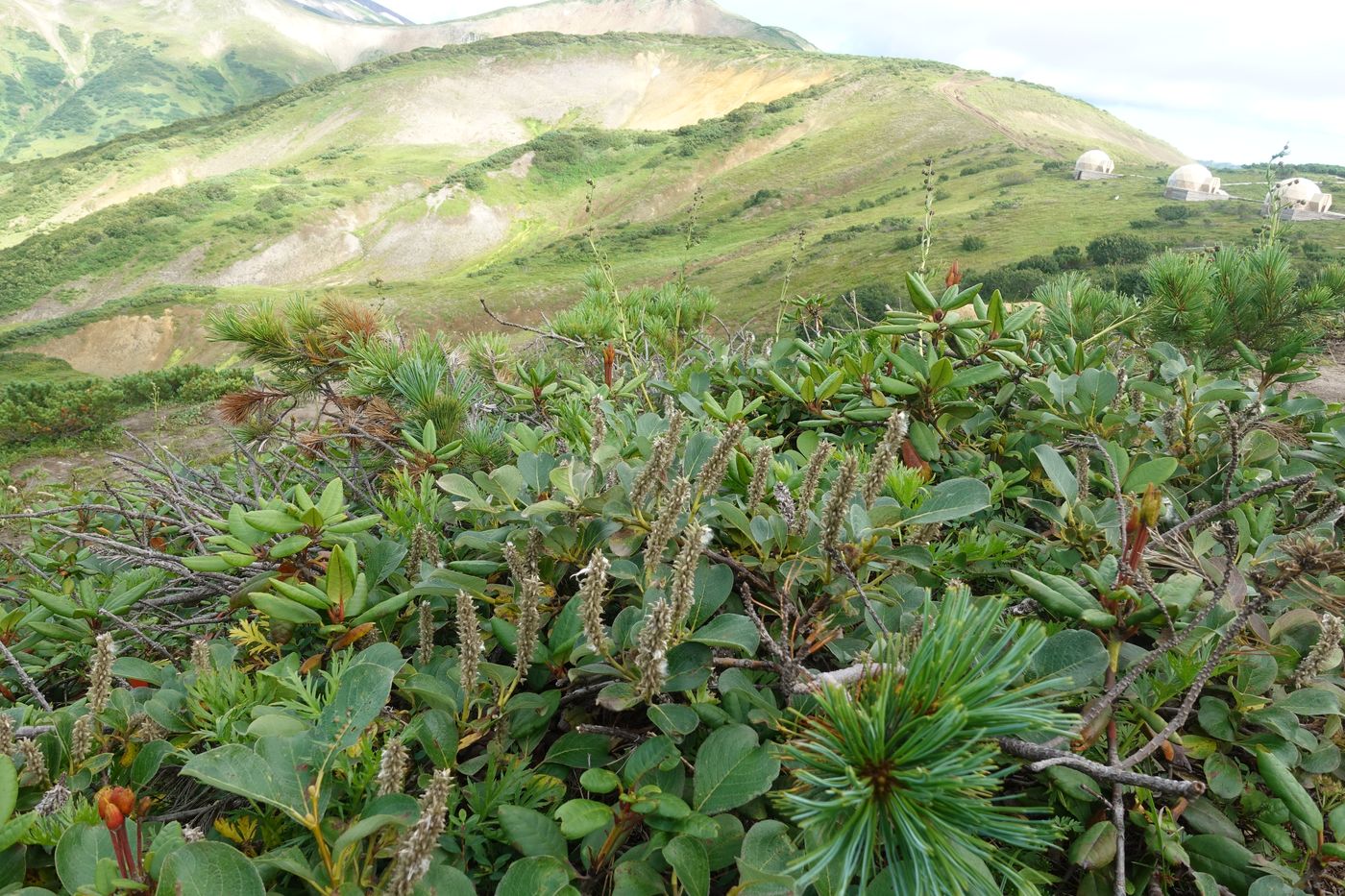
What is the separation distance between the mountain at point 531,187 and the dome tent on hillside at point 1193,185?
328 centimetres

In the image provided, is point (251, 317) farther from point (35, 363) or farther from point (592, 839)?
point (35, 363)

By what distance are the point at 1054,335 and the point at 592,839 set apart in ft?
8.84

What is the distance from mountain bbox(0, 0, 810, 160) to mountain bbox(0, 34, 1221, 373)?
191ft

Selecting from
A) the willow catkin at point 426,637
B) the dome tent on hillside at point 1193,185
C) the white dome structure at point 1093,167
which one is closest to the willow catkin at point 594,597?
the willow catkin at point 426,637

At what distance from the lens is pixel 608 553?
125 centimetres

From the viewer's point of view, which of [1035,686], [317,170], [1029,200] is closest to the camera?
[1035,686]

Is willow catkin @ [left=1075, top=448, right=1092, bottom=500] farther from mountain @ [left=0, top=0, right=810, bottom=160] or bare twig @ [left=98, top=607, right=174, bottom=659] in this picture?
mountain @ [left=0, top=0, right=810, bottom=160]

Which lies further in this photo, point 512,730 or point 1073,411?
point 1073,411

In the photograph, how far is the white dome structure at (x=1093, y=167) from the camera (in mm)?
53594

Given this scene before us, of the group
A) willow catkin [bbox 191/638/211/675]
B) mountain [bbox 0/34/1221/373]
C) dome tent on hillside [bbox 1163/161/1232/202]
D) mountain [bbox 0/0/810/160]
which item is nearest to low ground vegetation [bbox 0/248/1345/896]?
willow catkin [bbox 191/638/211/675]

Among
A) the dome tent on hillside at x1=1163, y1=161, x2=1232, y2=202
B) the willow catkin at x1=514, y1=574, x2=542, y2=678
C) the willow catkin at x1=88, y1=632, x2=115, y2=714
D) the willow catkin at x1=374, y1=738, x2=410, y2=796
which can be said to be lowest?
the willow catkin at x1=88, y1=632, x2=115, y2=714

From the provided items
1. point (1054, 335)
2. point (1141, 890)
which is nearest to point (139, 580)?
point (1141, 890)

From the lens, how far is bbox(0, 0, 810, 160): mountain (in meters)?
121

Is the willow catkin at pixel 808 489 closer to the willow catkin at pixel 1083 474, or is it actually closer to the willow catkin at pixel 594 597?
the willow catkin at pixel 594 597
